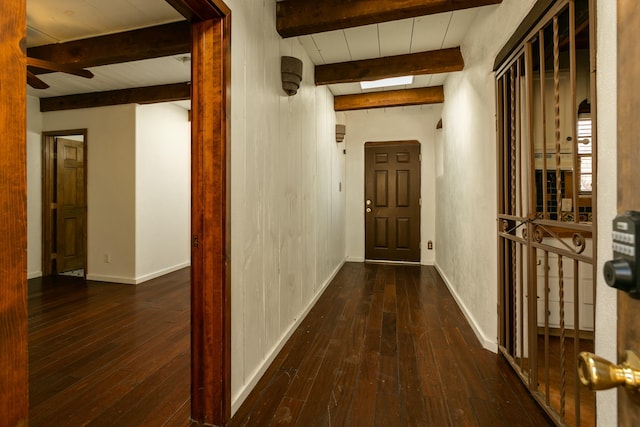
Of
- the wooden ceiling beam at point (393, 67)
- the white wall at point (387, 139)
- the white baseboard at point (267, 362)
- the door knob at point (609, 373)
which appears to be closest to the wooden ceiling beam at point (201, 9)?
the door knob at point (609, 373)

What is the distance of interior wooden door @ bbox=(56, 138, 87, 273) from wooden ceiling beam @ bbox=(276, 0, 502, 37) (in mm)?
4171

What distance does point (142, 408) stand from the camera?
1.59 metres

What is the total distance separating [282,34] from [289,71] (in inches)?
11.0

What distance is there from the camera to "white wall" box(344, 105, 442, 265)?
507 cm

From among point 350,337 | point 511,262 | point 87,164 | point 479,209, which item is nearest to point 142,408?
point 350,337

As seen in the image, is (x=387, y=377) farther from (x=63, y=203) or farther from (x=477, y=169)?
(x=63, y=203)

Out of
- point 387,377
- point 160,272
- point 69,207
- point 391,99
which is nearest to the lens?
point 387,377

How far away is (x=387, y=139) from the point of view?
17.0 ft

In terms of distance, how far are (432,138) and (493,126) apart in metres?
3.14

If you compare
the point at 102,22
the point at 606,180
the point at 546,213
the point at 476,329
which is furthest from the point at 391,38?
the point at 476,329

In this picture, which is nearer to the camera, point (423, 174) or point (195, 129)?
point (195, 129)

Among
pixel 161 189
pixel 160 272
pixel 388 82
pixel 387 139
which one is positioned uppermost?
pixel 388 82

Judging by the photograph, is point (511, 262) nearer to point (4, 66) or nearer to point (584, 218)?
point (584, 218)

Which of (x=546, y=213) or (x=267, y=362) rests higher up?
(x=546, y=213)
